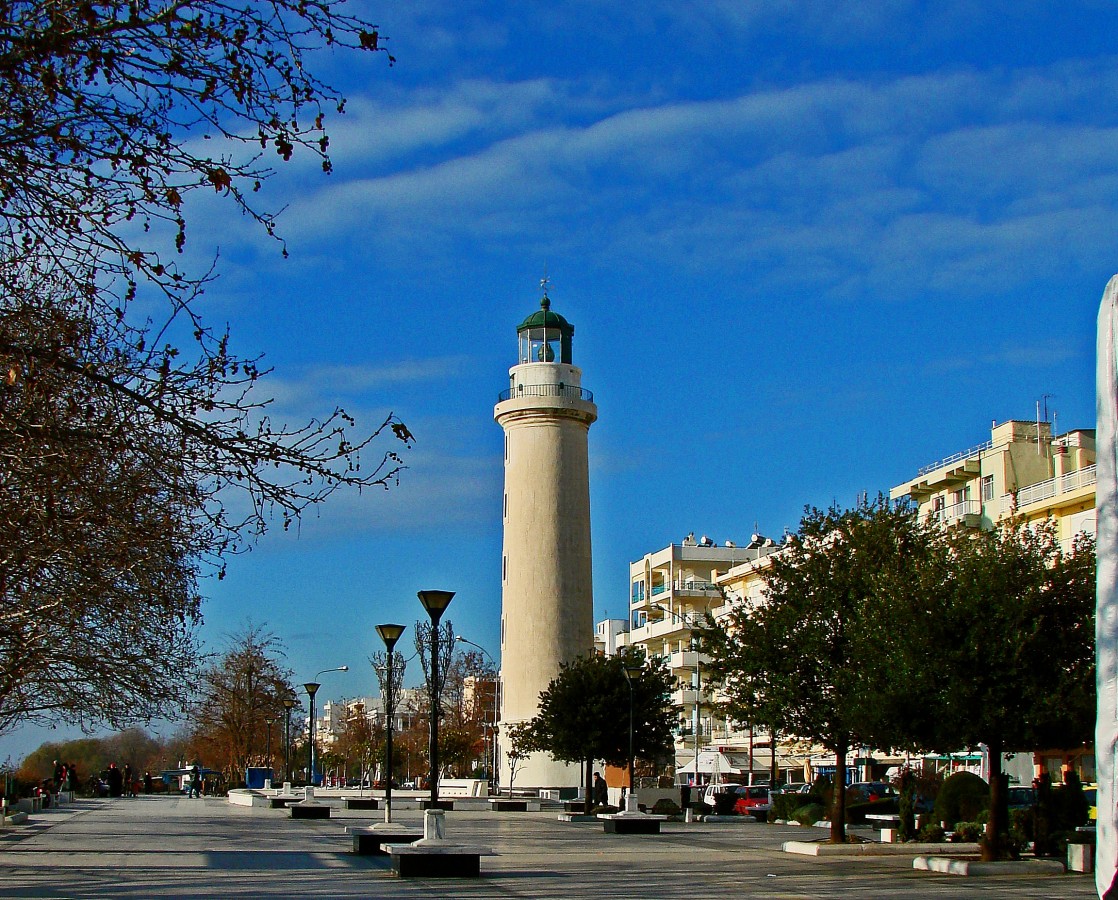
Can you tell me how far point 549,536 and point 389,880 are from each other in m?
38.1

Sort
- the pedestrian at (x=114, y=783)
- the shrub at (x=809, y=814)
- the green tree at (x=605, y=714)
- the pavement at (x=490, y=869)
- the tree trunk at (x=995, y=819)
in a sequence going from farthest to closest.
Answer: the pedestrian at (x=114, y=783) < the green tree at (x=605, y=714) < the shrub at (x=809, y=814) < the tree trunk at (x=995, y=819) < the pavement at (x=490, y=869)

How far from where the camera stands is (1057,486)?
5141 cm

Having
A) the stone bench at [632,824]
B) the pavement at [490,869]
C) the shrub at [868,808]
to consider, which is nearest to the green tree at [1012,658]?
the pavement at [490,869]

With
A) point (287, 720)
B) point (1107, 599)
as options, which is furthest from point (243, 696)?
point (1107, 599)

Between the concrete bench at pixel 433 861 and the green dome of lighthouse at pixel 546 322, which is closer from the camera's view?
the concrete bench at pixel 433 861

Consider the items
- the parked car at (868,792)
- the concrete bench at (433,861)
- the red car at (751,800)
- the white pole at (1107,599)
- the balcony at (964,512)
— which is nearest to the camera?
the white pole at (1107,599)

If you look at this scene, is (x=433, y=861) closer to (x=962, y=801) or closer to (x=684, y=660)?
(x=962, y=801)

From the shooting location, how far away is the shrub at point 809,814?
37375mm

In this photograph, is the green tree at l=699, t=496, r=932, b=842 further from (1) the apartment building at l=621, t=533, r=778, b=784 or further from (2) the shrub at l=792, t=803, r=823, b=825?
(1) the apartment building at l=621, t=533, r=778, b=784

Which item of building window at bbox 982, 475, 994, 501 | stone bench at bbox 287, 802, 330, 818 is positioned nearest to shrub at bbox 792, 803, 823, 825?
stone bench at bbox 287, 802, 330, 818

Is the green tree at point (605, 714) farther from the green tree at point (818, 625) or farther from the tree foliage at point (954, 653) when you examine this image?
the tree foliage at point (954, 653)

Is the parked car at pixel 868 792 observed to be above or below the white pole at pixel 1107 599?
below

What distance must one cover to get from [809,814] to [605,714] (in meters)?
9.03

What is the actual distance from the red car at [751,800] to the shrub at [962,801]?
53.4 feet
